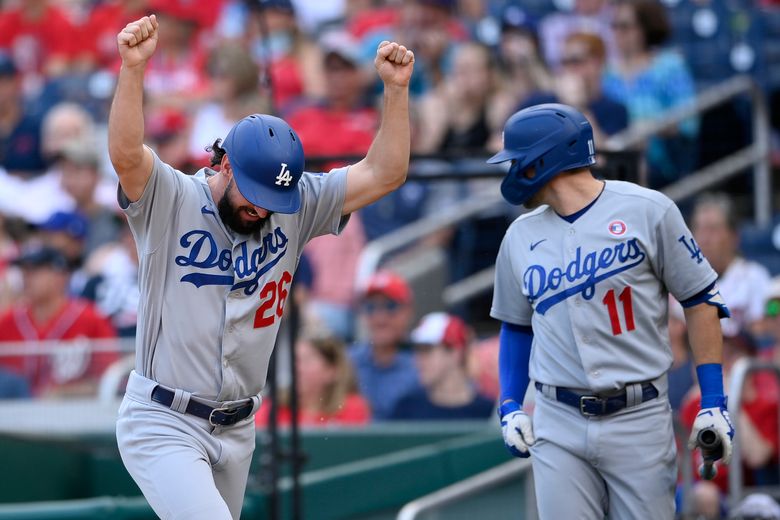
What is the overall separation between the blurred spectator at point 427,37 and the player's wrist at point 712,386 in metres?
5.78

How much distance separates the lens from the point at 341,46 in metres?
10.1

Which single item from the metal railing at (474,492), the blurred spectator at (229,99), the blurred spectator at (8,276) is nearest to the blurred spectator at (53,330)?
the blurred spectator at (8,276)

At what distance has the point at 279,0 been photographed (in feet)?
25.1

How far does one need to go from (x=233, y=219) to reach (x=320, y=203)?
1.17 feet

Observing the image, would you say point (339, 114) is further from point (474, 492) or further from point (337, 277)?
point (474, 492)

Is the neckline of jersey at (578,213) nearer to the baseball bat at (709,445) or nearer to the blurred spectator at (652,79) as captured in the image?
the baseball bat at (709,445)

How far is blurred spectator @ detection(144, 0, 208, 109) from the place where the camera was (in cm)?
1070

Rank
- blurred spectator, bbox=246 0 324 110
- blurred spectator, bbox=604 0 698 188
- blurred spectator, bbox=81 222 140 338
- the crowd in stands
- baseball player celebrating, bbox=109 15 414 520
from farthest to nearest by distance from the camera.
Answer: blurred spectator, bbox=246 0 324 110, blurred spectator, bbox=604 0 698 188, blurred spectator, bbox=81 222 140 338, the crowd in stands, baseball player celebrating, bbox=109 15 414 520

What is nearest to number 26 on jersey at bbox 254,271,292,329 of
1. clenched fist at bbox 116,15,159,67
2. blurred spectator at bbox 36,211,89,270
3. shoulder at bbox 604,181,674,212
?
clenched fist at bbox 116,15,159,67

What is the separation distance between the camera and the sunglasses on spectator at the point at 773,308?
268 inches

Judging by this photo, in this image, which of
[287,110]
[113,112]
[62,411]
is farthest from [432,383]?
[113,112]

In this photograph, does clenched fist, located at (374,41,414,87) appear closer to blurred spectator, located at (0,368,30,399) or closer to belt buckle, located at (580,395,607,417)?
belt buckle, located at (580,395,607,417)

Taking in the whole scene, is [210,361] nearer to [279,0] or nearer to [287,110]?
[279,0]

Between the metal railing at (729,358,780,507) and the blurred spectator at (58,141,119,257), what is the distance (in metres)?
5.29
